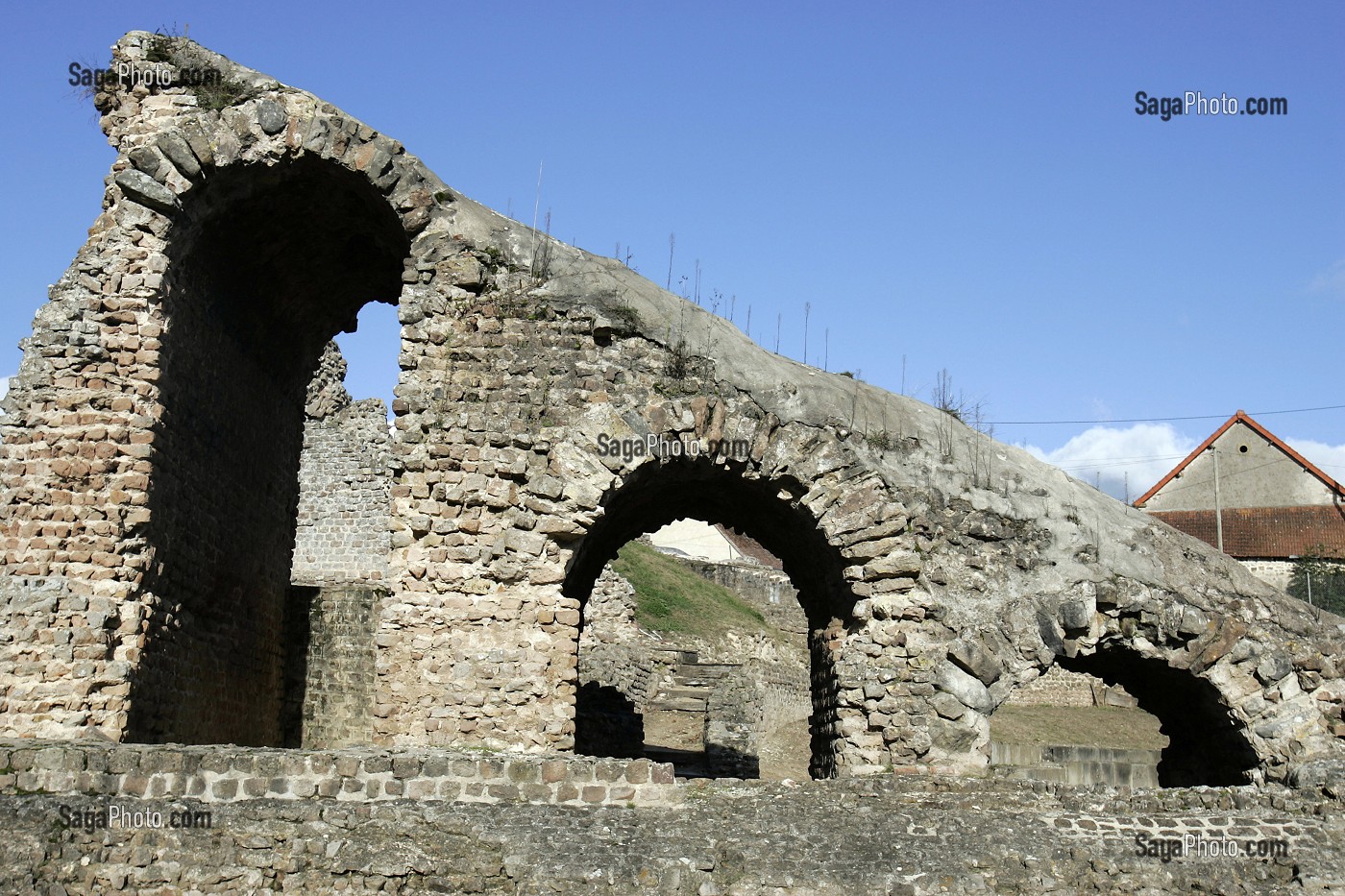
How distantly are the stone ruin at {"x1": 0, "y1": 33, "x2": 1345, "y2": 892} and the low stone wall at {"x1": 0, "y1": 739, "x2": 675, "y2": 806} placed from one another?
0.49 m

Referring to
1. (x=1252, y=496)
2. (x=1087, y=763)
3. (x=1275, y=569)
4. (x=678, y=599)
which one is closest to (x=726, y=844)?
(x=1087, y=763)

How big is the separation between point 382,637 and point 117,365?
2.95 metres

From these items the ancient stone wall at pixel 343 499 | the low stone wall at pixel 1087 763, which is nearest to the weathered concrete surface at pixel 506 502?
the low stone wall at pixel 1087 763

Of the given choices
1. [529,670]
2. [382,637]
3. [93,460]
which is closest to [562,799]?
[529,670]

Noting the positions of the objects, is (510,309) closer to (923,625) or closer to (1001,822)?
(923,625)

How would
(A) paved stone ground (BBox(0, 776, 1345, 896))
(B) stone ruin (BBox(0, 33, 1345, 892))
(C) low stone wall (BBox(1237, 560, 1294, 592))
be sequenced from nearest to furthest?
(A) paved stone ground (BBox(0, 776, 1345, 896)) → (B) stone ruin (BBox(0, 33, 1345, 892)) → (C) low stone wall (BBox(1237, 560, 1294, 592))

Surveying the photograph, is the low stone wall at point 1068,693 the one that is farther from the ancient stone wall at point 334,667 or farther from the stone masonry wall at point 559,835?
the stone masonry wall at point 559,835

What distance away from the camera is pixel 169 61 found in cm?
1006

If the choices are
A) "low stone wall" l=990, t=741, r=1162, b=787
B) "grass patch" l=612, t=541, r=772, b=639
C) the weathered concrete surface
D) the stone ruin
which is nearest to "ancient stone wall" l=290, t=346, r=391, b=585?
"grass patch" l=612, t=541, r=772, b=639

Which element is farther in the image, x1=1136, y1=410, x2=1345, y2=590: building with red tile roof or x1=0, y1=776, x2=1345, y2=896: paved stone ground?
x1=1136, y1=410, x2=1345, y2=590: building with red tile roof

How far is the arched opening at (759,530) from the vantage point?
32.6 ft

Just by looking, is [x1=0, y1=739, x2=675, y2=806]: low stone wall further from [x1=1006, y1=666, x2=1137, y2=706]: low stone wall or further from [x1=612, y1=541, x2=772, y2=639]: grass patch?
[x1=1006, y1=666, x2=1137, y2=706]: low stone wall

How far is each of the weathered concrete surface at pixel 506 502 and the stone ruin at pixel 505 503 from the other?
0.08ft

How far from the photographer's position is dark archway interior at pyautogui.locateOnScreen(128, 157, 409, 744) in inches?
388
